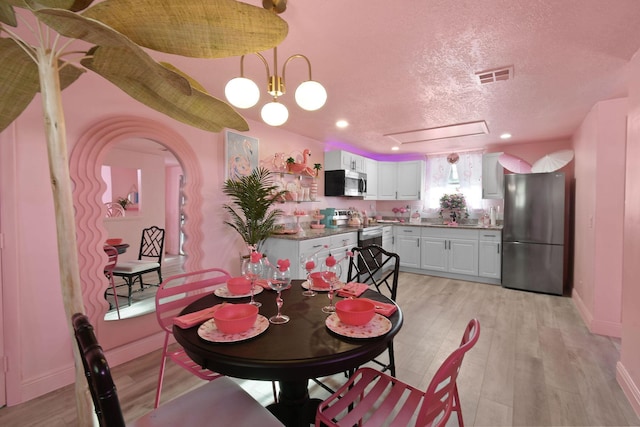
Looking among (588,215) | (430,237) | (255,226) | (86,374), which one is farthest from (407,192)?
(86,374)

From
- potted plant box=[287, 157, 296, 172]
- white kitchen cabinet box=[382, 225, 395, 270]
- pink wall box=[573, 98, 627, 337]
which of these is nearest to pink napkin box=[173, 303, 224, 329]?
potted plant box=[287, 157, 296, 172]

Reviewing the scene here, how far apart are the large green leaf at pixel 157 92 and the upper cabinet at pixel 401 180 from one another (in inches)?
198

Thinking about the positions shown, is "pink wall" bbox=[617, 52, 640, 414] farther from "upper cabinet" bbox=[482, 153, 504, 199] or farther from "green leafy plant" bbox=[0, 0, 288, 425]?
"upper cabinet" bbox=[482, 153, 504, 199]

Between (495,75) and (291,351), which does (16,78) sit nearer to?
A: (291,351)

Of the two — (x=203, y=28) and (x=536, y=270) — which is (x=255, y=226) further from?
(x=536, y=270)

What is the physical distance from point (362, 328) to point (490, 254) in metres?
4.22

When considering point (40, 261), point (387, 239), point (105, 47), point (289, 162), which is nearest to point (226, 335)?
point (105, 47)

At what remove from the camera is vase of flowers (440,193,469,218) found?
5297mm

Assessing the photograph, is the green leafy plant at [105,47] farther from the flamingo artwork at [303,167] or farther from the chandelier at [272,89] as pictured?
the flamingo artwork at [303,167]

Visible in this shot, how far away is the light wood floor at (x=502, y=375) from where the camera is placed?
174 cm

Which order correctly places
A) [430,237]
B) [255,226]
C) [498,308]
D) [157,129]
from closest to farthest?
[157,129], [255,226], [498,308], [430,237]

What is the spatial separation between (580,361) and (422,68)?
8.86 feet

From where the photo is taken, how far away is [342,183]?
15.3ft

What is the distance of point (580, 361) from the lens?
2336mm
